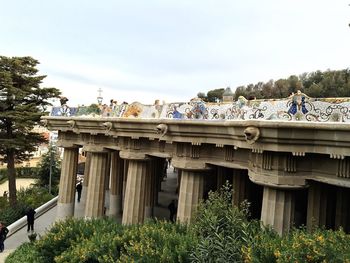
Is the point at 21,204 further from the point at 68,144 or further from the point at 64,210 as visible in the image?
the point at 68,144

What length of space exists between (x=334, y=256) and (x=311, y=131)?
151 inches

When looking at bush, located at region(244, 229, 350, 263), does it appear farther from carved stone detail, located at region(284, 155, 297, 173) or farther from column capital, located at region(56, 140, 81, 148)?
column capital, located at region(56, 140, 81, 148)

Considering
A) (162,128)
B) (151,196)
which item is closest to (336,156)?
(162,128)

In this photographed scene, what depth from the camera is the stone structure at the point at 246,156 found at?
30.8 feet

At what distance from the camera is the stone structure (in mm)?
9375

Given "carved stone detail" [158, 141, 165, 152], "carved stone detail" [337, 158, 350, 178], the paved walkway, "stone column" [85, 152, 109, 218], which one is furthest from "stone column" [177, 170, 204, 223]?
"stone column" [85, 152, 109, 218]

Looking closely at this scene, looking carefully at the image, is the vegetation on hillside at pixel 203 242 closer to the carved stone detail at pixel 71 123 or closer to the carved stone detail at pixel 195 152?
the carved stone detail at pixel 195 152

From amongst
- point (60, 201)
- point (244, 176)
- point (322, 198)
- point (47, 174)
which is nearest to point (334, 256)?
point (322, 198)

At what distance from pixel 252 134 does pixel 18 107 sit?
24.2m

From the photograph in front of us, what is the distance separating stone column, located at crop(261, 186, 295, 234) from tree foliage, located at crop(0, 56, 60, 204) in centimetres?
2333

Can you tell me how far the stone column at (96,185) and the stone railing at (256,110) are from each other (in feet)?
12.5

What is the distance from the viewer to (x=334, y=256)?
603 centimetres

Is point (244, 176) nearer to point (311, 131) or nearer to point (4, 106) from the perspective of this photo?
point (311, 131)

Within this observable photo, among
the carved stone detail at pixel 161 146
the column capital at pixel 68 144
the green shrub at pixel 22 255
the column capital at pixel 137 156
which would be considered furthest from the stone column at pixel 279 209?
the column capital at pixel 68 144
